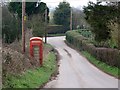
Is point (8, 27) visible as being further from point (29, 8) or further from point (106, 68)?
point (29, 8)

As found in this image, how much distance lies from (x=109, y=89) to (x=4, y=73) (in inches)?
212

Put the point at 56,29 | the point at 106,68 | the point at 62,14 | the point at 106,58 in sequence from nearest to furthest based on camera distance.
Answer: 1. the point at 106,68
2. the point at 106,58
3. the point at 56,29
4. the point at 62,14

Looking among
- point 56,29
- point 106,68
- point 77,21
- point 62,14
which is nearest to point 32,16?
point 106,68

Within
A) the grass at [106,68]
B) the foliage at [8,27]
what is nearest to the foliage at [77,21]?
the foliage at [8,27]

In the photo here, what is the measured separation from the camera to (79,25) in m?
94.8

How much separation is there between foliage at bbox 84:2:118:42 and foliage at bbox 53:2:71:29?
53.5 meters

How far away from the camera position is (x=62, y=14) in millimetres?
89312

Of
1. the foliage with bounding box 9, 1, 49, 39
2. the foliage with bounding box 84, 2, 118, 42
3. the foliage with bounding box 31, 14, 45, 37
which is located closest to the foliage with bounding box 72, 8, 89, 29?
the foliage with bounding box 9, 1, 49, 39

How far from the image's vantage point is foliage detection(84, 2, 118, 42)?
111ft

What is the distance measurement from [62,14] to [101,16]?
55171 mm

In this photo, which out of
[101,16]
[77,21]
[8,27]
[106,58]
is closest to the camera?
[106,58]

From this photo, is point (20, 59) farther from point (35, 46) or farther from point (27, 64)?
point (35, 46)

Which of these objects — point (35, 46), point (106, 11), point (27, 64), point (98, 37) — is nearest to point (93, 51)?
point (98, 37)

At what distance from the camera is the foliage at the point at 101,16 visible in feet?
111
